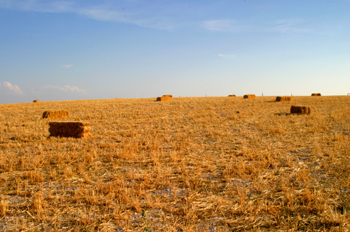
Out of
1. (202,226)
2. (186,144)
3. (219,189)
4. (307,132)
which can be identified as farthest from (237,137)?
(202,226)

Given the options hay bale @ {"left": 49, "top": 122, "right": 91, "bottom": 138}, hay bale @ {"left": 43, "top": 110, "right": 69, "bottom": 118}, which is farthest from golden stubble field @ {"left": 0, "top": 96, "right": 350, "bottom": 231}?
hay bale @ {"left": 43, "top": 110, "right": 69, "bottom": 118}

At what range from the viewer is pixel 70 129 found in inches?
374

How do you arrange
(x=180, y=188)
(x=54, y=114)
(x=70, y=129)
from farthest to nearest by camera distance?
(x=54, y=114)
(x=70, y=129)
(x=180, y=188)

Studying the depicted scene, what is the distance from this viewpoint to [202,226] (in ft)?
10.9

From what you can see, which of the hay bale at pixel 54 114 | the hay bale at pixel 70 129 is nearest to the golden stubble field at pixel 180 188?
the hay bale at pixel 70 129

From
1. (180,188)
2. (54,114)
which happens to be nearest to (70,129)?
(180,188)

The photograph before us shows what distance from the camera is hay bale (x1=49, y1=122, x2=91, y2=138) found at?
938cm

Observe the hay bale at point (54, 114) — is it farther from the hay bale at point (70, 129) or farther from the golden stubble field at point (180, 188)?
the golden stubble field at point (180, 188)

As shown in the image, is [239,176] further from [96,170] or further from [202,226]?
[96,170]

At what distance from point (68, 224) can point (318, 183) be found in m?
4.44

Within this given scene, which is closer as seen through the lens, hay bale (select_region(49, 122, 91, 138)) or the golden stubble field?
the golden stubble field

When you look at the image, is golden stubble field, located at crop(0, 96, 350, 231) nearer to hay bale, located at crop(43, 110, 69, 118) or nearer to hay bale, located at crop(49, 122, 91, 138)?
hay bale, located at crop(49, 122, 91, 138)

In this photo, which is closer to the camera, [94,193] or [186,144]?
[94,193]

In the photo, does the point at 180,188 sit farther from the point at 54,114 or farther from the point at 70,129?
the point at 54,114
